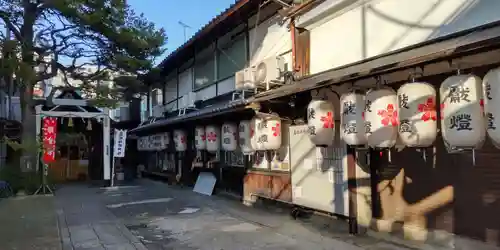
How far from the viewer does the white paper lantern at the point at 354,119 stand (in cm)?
796

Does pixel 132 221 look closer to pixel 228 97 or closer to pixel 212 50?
pixel 228 97

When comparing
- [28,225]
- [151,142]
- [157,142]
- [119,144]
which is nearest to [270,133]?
[28,225]

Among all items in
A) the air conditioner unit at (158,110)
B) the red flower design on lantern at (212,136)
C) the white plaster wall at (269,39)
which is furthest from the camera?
the air conditioner unit at (158,110)

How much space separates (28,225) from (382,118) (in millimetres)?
10179

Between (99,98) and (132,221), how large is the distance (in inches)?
379

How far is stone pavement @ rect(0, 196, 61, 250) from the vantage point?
356 inches

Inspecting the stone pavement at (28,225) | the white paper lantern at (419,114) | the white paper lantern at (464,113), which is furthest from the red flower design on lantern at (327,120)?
the stone pavement at (28,225)

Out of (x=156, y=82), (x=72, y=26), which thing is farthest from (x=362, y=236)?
(x=156, y=82)

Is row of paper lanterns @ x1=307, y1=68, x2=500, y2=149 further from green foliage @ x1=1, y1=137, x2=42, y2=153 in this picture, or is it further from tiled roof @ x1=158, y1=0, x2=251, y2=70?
green foliage @ x1=1, y1=137, x2=42, y2=153

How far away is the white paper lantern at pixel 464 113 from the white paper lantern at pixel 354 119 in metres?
1.95

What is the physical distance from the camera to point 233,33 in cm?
1586

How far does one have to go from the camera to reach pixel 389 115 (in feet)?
24.0

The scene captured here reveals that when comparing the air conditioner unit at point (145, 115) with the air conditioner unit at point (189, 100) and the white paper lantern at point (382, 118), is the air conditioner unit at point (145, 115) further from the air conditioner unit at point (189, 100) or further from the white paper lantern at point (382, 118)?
the white paper lantern at point (382, 118)

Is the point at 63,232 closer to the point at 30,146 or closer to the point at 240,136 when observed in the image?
the point at 240,136
